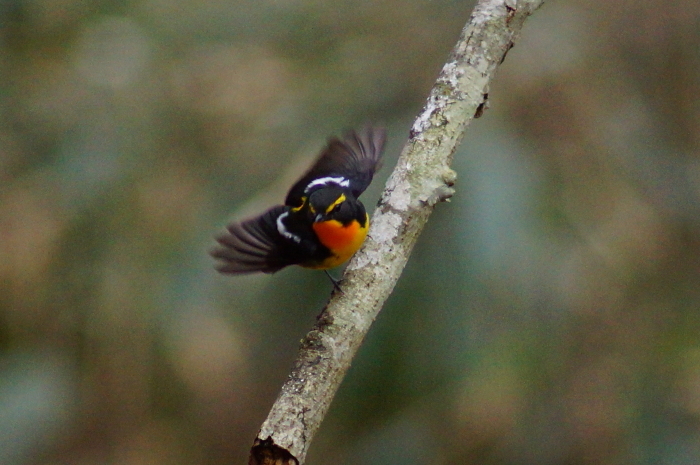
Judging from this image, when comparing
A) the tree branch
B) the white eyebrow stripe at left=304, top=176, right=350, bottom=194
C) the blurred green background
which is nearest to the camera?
the tree branch

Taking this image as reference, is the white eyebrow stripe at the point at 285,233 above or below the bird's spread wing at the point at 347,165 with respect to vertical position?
below

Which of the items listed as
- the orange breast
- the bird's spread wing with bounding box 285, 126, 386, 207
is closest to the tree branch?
the orange breast

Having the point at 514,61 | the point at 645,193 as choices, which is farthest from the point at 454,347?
the point at 514,61

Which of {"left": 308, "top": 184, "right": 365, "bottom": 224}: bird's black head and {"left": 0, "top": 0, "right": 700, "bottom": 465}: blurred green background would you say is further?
{"left": 0, "top": 0, "right": 700, "bottom": 465}: blurred green background

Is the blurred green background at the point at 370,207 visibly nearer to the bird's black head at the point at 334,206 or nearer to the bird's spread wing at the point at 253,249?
the bird's black head at the point at 334,206

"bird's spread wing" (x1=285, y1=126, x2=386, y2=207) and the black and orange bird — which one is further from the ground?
"bird's spread wing" (x1=285, y1=126, x2=386, y2=207)

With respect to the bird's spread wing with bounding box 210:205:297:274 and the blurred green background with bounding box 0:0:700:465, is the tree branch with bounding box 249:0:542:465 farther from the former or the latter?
the blurred green background with bounding box 0:0:700:465

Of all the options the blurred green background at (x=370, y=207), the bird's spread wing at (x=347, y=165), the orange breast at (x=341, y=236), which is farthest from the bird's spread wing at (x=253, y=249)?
the blurred green background at (x=370, y=207)

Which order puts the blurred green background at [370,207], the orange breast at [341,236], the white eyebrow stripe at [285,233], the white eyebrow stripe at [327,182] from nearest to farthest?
the orange breast at [341,236]
the white eyebrow stripe at [285,233]
the white eyebrow stripe at [327,182]
the blurred green background at [370,207]
